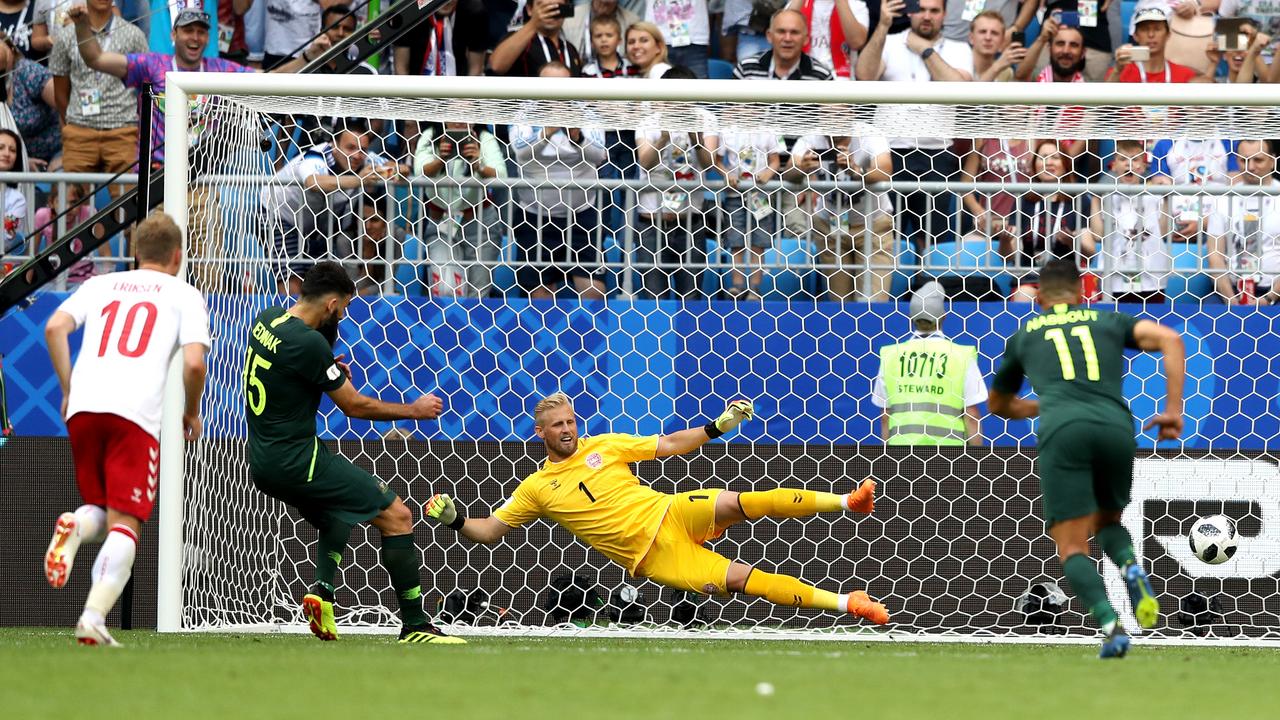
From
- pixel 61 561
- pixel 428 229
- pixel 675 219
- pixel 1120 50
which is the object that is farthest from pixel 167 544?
pixel 1120 50

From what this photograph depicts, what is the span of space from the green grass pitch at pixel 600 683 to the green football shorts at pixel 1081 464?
615 millimetres

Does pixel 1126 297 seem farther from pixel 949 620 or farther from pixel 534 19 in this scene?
pixel 534 19

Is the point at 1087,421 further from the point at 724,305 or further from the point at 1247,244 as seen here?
the point at 1247,244

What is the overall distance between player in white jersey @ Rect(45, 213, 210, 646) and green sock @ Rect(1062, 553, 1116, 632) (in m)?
3.50

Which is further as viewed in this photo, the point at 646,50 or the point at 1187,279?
the point at 646,50

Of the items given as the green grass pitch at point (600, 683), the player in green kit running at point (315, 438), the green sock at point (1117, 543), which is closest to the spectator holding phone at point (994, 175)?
the green sock at point (1117, 543)

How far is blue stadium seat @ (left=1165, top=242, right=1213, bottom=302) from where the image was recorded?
32.2ft

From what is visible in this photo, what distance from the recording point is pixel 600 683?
5227 mm

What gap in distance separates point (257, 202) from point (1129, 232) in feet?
16.8

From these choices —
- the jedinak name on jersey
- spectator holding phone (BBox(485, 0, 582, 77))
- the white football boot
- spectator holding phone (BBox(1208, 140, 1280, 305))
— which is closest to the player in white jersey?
the white football boot

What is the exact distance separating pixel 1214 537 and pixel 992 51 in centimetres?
391

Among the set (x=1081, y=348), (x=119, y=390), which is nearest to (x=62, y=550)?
(x=119, y=390)

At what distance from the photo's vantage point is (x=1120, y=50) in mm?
10914

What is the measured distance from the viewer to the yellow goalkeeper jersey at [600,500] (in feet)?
26.7
